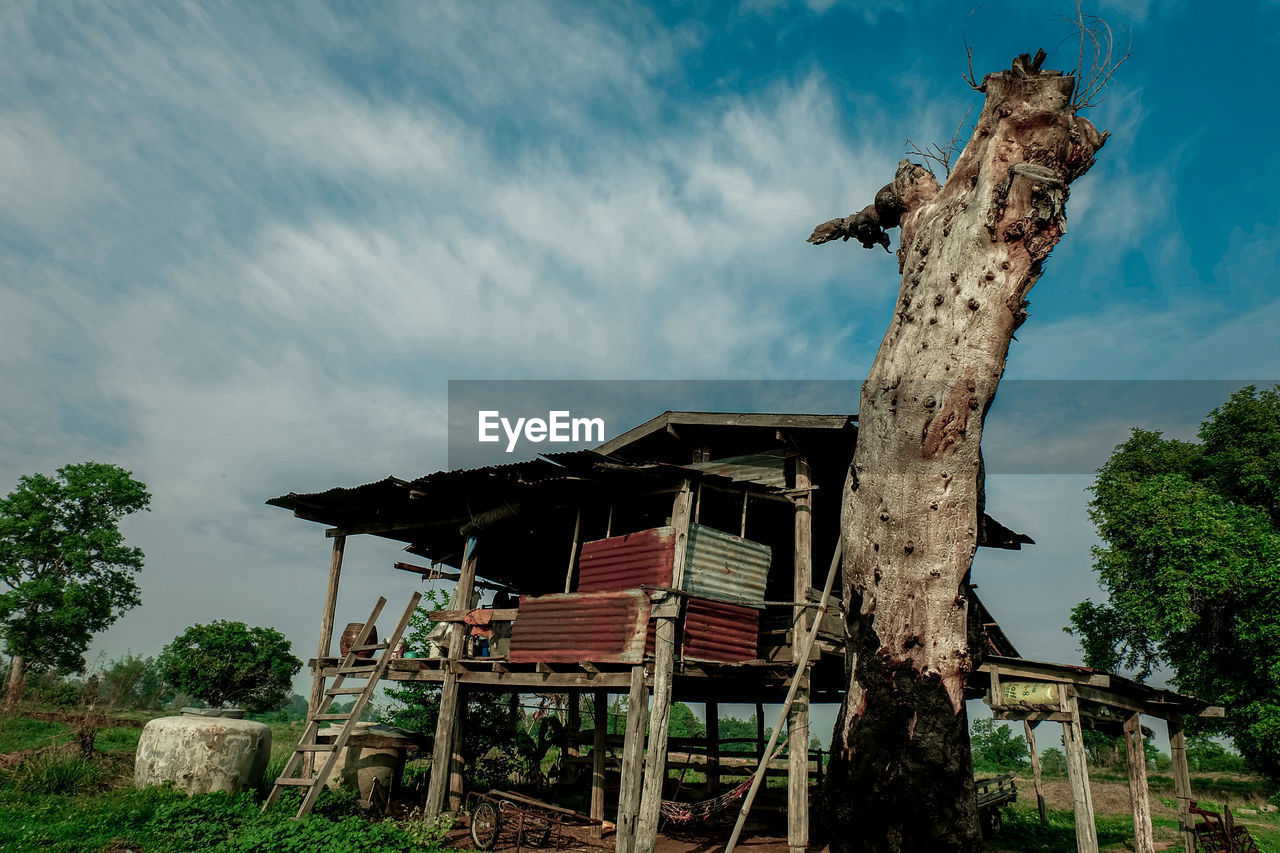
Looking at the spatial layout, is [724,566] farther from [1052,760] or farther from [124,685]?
[1052,760]

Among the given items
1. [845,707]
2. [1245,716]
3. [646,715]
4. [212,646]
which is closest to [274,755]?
[212,646]

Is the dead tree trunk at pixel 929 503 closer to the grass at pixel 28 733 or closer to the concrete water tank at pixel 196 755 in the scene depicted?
the concrete water tank at pixel 196 755

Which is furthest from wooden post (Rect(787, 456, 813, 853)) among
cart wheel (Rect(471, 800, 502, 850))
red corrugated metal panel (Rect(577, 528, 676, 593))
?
cart wheel (Rect(471, 800, 502, 850))

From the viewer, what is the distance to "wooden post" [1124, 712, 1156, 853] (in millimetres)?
12361

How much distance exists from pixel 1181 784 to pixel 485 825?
12.9 m

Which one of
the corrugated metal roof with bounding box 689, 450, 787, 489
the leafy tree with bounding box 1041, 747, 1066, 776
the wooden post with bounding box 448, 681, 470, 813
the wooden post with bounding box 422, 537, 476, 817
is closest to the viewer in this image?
the wooden post with bounding box 422, 537, 476, 817

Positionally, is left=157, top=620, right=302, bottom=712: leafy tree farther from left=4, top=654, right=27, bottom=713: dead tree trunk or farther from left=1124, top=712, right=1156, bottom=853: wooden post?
left=1124, top=712, right=1156, bottom=853: wooden post

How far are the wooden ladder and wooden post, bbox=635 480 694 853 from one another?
17.7ft

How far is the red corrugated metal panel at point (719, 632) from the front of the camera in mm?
11055

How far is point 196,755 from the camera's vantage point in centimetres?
1388

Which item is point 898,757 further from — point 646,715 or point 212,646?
point 212,646

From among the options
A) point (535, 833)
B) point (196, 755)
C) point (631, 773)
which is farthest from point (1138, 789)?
point (196, 755)

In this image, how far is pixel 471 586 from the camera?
13.8m

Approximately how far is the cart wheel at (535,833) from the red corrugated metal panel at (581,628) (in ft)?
8.79
